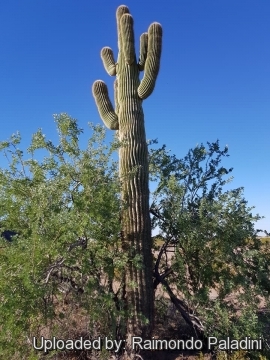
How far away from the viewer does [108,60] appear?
7.07 m

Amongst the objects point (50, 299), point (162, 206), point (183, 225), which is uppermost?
point (162, 206)

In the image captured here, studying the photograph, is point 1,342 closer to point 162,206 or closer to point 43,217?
point 43,217

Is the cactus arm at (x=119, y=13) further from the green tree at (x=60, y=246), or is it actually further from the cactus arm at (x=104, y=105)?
the green tree at (x=60, y=246)

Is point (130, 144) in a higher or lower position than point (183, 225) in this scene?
higher

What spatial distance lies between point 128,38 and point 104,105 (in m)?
1.27

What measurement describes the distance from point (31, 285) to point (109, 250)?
56.6 inches

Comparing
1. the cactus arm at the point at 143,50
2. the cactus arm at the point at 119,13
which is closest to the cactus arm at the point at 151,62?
the cactus arm at the point at 143,50

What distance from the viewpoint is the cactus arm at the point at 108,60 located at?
22.8ft

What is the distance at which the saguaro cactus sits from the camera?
5.59 m

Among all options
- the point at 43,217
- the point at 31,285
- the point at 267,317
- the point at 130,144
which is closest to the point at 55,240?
the point at 43,217

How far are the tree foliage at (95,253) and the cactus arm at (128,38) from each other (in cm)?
160

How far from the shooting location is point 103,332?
5.39 meters

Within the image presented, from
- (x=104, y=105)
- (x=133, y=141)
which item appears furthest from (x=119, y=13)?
(x=133, y=141)

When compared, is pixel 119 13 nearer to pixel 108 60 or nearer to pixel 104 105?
pixel 108 60
